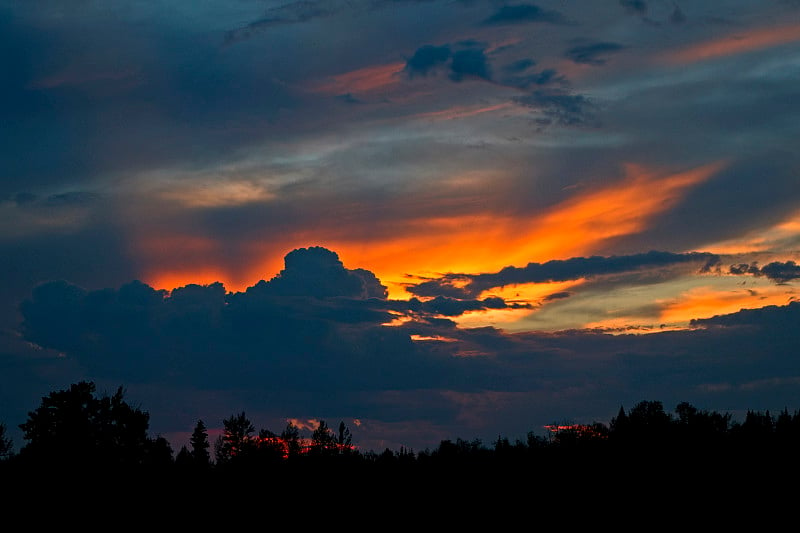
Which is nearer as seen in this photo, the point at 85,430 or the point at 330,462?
the point at 85,430

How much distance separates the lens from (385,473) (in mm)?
171875

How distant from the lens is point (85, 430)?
483 ft

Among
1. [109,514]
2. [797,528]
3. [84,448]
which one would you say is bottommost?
[797,528]

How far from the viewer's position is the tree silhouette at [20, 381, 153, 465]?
139 metres

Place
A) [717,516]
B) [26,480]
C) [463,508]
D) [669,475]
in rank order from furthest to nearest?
[669,475]
[463,508]
[717,516]
[26,480]

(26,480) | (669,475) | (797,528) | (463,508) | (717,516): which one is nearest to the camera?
(26,480)

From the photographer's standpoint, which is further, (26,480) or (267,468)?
(267,468)

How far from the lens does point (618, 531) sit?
137m

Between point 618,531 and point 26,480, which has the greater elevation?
point 26,480

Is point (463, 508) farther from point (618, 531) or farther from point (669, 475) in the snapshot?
point (669, 475)

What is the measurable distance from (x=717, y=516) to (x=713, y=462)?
1268 inches

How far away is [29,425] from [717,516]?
106 meters

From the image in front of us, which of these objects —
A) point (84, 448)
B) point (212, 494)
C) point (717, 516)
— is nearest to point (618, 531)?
point (717, 516)

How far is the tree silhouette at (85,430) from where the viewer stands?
455ft
